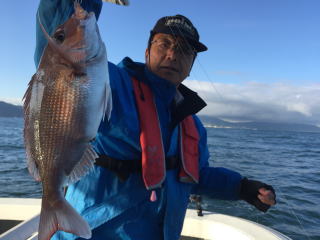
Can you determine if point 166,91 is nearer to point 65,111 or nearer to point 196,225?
point 65,111

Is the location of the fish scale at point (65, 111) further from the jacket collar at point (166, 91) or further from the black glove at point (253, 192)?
the black glove at point (253, 192)

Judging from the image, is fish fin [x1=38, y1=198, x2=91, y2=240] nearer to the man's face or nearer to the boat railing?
the man's face

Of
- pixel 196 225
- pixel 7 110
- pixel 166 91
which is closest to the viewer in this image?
pixel 166 91

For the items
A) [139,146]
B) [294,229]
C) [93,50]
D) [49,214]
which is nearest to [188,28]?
[139,146]

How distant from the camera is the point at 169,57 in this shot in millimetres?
2592

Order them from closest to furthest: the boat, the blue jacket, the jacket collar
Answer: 1. the blue jacket
2. the jacket collar
3. the boat

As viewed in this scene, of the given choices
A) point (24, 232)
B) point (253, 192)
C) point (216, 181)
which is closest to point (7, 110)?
point (24, 232)

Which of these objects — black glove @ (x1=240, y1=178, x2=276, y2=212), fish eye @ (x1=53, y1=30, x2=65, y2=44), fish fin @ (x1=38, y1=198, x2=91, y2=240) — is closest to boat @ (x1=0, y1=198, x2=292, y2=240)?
black glove @ (x1=240, y1=178, x2=276, y2=212)

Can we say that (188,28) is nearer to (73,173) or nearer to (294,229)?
(73,173)

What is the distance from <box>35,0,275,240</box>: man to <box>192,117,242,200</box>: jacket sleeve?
57mm

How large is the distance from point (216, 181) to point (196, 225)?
2.38m

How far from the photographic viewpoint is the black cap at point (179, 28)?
8.73 feet

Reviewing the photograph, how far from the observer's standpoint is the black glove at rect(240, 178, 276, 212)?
279 cm

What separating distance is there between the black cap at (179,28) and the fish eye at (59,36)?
1204 mm
